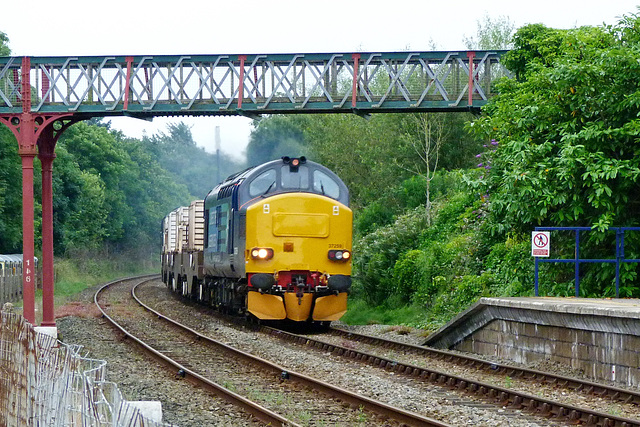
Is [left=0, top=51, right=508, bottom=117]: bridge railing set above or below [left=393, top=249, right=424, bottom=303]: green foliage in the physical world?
above

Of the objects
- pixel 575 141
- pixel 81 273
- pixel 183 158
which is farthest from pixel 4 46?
pixel 183 158

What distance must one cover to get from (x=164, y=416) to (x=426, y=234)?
16219mm

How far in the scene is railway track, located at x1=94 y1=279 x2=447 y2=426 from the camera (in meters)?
9.49

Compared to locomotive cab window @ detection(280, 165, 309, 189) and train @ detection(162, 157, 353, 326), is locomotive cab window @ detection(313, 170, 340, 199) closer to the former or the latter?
train @ detection(162, 157, 353, 326)

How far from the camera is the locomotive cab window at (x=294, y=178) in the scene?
19328mm

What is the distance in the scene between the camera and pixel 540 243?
48.1 feet

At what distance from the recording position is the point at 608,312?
37.8 feet

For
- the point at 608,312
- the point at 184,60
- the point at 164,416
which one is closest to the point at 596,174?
the point at 608,312

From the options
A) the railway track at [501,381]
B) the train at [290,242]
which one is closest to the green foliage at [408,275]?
the train at [290,242]

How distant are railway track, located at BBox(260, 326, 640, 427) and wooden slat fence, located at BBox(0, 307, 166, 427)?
4.68m

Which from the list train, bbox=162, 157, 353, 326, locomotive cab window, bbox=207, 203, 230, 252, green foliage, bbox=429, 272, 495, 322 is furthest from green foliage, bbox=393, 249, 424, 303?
locomotive cab window, bbox=207, 203, 230, 252

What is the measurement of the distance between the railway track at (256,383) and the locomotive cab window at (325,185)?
390 cm

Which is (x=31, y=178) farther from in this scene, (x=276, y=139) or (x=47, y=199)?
(x=276, y=139)

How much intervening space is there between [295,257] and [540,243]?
5603 millimetres
